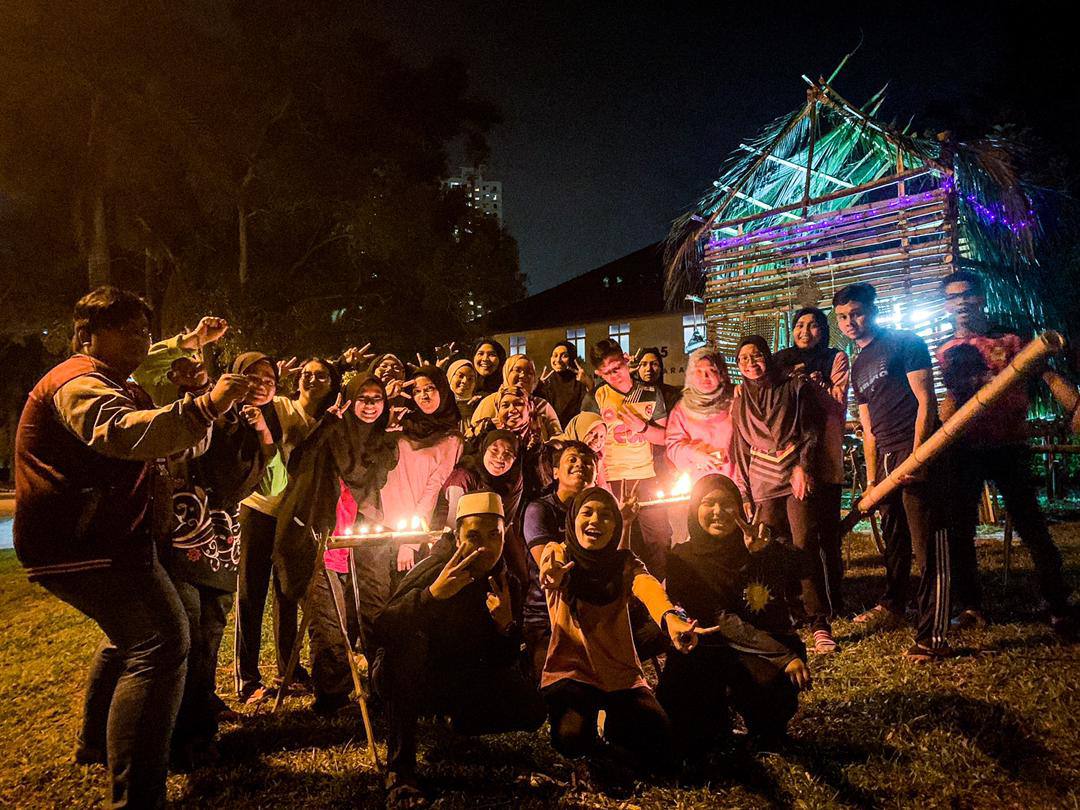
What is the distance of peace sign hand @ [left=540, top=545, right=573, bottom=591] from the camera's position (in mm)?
3199

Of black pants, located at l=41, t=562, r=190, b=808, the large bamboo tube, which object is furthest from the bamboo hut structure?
black pants, located at l=41, t=562, r=190, b=808

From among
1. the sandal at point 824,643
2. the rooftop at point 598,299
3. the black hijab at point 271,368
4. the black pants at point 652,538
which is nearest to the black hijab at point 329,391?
the black hijab at point 271,368

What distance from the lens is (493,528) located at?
10.9 feet

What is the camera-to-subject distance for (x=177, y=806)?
304cm

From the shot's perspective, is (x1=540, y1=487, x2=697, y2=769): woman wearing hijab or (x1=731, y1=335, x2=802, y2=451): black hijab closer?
(x1=540, y1=487, x2=697, y2=769): woman wearing hijab

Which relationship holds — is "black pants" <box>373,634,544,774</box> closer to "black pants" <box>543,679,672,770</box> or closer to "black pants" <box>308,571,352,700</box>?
"black pants" <box>543,679,672,770</box>

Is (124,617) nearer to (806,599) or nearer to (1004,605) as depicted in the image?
(806,599)

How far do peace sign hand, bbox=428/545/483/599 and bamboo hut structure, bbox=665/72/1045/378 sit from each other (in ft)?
21.6

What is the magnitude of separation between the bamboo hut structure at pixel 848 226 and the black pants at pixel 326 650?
715cm

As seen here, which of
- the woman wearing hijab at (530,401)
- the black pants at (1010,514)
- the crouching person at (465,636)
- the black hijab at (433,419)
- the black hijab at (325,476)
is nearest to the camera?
the crouching person at (465,636)

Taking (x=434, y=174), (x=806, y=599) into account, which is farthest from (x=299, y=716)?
(x=434, y=174)

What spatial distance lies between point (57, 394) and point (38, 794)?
2.21 meters

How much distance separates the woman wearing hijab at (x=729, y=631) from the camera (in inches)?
125

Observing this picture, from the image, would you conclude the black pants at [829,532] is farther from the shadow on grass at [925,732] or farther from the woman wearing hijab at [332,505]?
the woman wearing hijab at [332,505]
